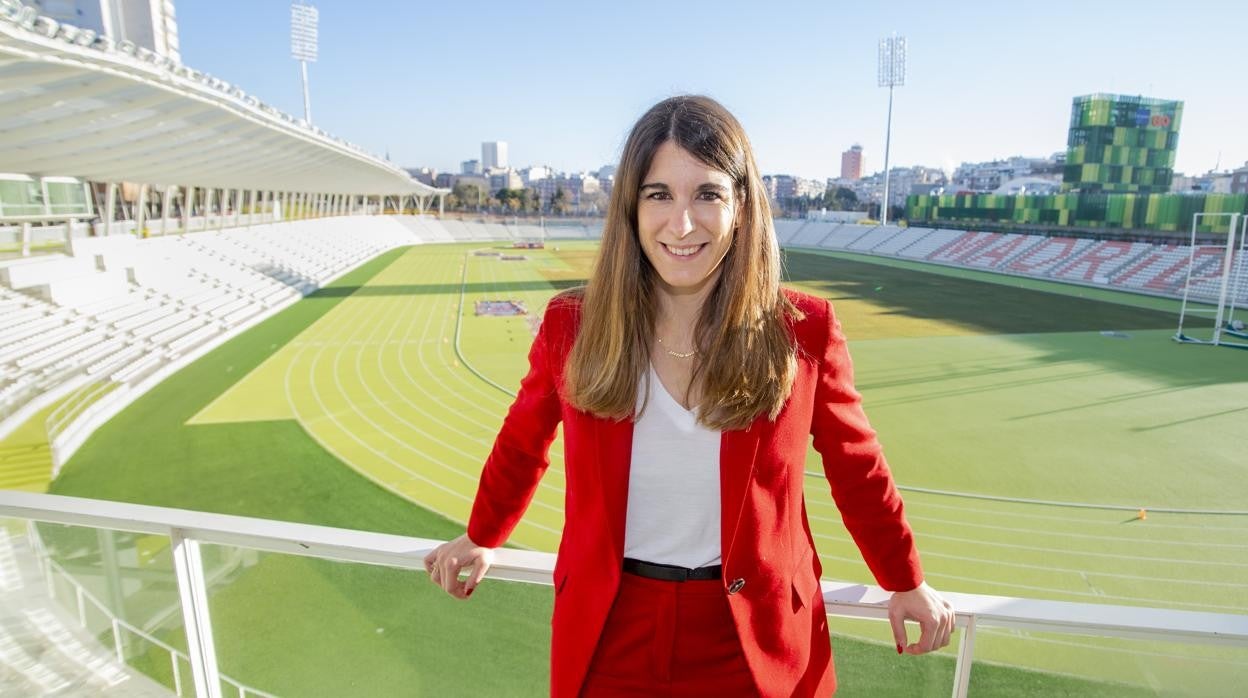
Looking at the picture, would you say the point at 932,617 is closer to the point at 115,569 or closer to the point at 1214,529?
the point at 115,569

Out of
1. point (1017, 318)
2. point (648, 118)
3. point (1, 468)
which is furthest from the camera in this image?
point (1017, 318)

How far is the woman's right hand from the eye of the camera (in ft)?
5.15

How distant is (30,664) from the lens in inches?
79.3

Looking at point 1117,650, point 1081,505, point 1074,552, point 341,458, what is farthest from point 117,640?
point 1081,505

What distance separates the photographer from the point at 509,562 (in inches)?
64.9

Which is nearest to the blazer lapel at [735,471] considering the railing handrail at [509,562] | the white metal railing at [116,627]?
the railing handrail at [509,562]

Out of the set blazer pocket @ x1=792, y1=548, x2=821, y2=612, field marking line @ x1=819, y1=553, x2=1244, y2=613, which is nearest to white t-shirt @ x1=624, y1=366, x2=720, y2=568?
blazer pocket @ x1=792, y1=548, x2=821, y2=612

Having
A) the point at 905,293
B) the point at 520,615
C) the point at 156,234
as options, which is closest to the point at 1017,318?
the point at 905,293

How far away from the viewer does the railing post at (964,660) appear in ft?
4.92

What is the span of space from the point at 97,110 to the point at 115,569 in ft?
52.0

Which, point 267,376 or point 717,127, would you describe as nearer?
point 717,127

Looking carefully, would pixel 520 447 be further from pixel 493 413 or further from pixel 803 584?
pixel 493 413

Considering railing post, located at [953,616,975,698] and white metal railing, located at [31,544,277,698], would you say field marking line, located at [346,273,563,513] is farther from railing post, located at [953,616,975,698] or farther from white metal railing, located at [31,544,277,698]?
railing post, located at [953,616,975,698]

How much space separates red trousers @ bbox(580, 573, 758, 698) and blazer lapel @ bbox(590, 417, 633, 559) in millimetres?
106
